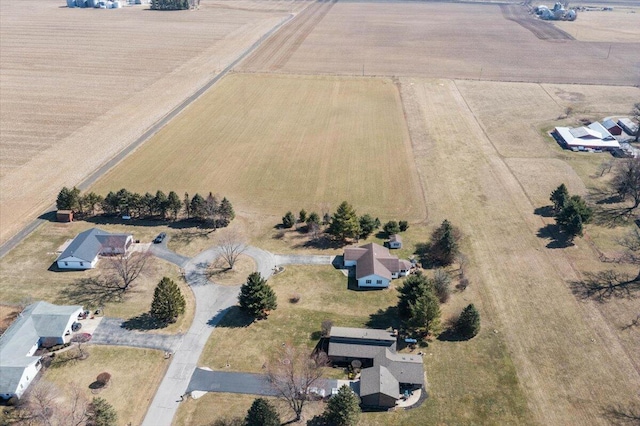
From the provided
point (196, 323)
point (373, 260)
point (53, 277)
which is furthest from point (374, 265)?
point (53, 277)

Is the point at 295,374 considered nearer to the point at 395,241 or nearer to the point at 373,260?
the point at 373,260

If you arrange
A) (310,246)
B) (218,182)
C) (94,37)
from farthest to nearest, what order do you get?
(94,37), (218,182), (310,246)

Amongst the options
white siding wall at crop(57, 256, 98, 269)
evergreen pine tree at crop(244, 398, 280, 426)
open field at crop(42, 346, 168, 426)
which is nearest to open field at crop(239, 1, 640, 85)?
white siding wall at crop(57, 256, 98, 269)

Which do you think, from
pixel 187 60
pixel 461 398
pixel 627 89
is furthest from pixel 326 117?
pixel 627 89

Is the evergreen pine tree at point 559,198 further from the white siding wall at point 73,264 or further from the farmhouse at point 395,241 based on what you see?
the white siding wall at point 73,264

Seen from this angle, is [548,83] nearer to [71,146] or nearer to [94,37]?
[71,146]

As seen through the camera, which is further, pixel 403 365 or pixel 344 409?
pixel 403 365
